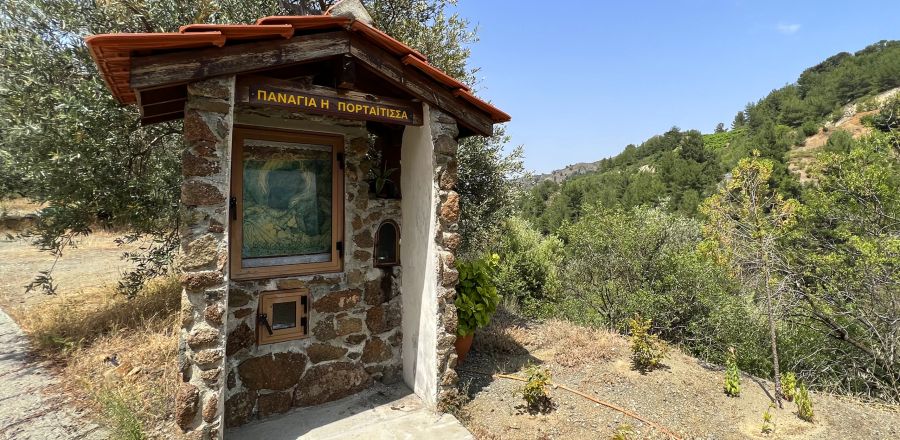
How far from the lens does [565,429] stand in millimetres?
4098

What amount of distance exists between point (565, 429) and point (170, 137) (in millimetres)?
7015

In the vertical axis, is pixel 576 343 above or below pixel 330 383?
below

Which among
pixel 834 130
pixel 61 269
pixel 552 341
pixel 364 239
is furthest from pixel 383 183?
pixel 834 130

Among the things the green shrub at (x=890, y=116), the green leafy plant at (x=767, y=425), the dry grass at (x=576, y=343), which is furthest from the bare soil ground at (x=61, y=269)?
the green shrub at (x=890, y=116)

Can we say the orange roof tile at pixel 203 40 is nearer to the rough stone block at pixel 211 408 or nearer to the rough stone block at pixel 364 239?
the rough stone block at pixel 364 239

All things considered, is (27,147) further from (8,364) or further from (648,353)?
(648,353)

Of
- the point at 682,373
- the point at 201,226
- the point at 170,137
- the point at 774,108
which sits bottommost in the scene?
the point at 682,373

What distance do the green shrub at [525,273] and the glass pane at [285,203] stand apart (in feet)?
24.4

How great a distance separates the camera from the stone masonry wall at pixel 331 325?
13.1ft

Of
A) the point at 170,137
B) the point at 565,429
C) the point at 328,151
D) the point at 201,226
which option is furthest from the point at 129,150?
the point at 565,429

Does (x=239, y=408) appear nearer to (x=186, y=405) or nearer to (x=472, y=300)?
(x=186, y=405)

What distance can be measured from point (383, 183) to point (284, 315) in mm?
1773

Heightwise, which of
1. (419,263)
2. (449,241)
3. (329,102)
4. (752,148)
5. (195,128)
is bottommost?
(419,263)

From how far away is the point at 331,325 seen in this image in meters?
4.48
